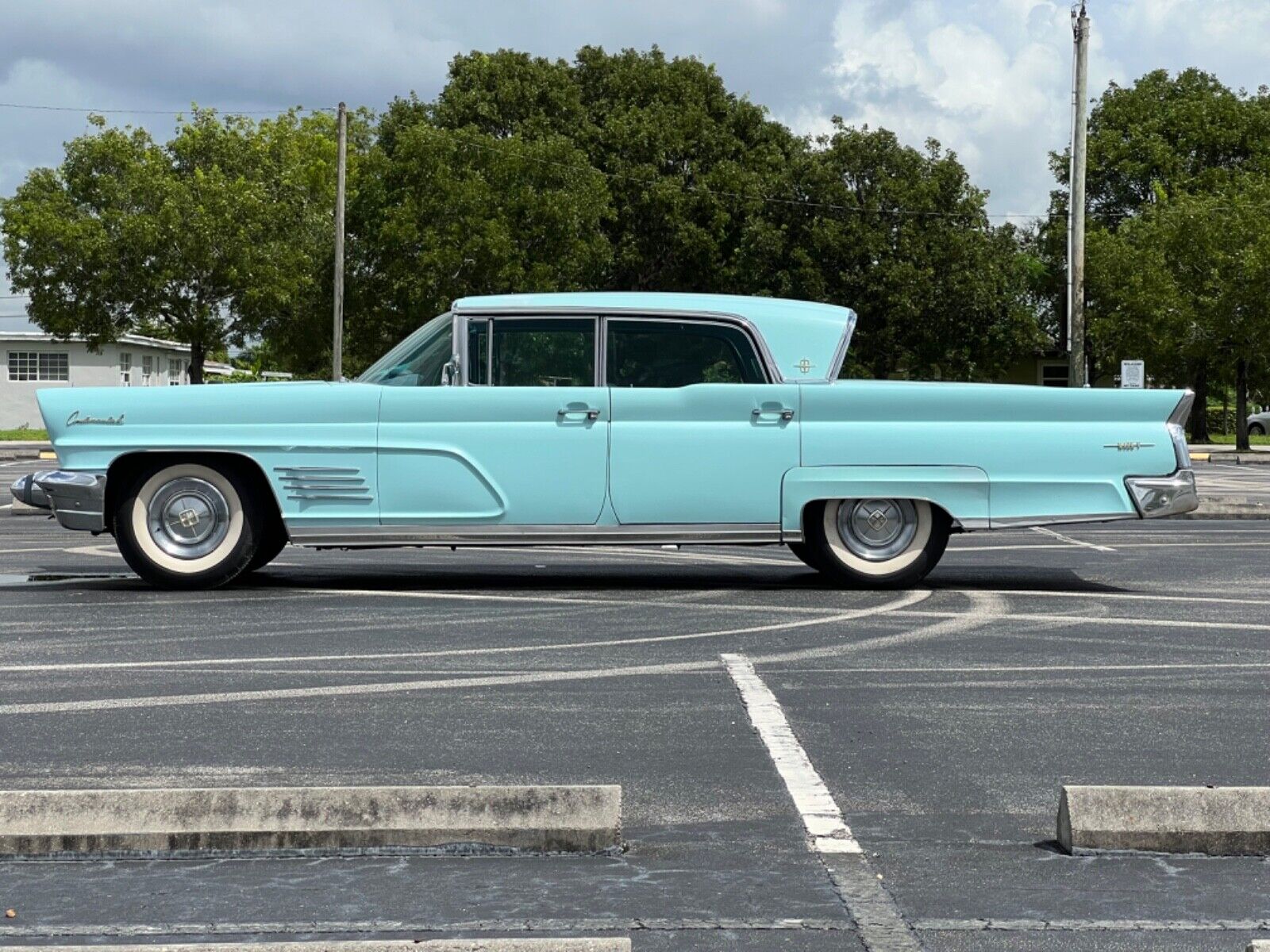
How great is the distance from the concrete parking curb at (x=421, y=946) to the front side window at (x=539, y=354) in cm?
714

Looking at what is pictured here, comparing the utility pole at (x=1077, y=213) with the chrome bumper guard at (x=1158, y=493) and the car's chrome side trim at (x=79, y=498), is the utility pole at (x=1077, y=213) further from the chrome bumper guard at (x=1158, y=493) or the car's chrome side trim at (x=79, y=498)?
the car's chrome side trim at (x=79, y=498)

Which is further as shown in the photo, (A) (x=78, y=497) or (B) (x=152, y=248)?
(B) (x=152, y=248)

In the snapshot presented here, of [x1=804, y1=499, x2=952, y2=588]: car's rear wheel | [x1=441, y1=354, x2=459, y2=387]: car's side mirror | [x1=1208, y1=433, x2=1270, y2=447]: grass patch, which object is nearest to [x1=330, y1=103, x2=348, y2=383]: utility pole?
[x1=1208, y1=433, x2=1270, y2=447]: grass patch

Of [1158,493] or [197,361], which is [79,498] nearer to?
[1158,493]

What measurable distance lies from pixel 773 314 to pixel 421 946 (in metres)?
7.62

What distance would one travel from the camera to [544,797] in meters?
4.58

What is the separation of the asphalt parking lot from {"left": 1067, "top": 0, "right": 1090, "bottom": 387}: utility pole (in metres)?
15.7

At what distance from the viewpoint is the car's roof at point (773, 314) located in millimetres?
10727

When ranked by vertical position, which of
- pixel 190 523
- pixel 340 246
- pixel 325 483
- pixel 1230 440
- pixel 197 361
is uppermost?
pixel 340 246

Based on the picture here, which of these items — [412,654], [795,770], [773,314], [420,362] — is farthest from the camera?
[773,314]

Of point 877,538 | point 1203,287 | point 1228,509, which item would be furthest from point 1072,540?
point 1203,287

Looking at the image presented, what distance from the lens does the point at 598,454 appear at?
10.4 metres

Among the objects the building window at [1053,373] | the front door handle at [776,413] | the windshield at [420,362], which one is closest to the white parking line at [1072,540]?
the front door handle at [776,413]

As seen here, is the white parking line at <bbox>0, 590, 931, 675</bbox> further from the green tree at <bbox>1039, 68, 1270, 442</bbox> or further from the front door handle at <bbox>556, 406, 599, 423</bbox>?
the green tree at <bbox>1039, 68, 1270, 442</bbox>
